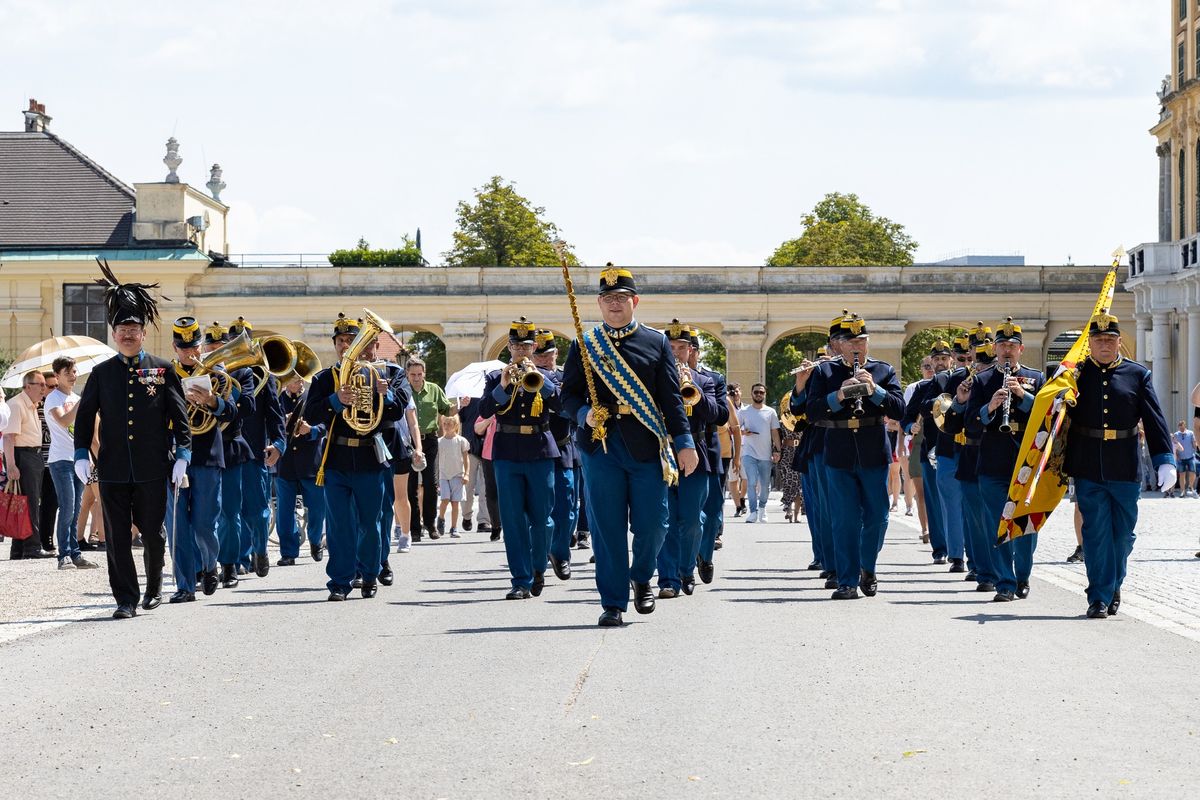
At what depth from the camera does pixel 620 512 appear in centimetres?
1212

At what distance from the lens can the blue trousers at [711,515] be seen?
1566 centimetres

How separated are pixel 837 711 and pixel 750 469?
66.2ft

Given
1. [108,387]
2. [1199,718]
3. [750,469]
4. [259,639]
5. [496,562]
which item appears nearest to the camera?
[1199,718]

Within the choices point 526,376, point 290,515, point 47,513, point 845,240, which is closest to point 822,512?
point 526,376

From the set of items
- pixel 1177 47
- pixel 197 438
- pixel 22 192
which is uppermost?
pixel 1177 47

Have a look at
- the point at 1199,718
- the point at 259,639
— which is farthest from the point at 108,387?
the point at 1199,718

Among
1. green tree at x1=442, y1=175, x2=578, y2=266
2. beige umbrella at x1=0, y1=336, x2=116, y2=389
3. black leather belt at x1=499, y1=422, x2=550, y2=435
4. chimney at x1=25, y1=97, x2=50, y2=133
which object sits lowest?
black leather belt at x1=499, y1=422, x2=550, y2=435

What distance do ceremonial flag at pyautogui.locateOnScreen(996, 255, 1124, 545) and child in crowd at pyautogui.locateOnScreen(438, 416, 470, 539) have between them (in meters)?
12.0

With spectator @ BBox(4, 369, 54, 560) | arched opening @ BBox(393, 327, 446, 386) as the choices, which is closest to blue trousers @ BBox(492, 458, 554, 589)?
spectator @ BBox(4, 369, 54, 560)

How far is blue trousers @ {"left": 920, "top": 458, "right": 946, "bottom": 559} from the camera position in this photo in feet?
59.6

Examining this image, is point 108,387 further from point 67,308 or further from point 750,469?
point 67,308

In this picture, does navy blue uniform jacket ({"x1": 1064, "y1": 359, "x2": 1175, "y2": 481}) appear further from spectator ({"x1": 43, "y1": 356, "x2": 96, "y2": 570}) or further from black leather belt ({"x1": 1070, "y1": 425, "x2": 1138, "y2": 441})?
spectator ({"x1": 43, "y1": 356, "x2": 96, "y2": 570})

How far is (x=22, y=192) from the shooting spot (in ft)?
213

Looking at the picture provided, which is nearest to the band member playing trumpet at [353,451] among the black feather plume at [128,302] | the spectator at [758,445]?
the black feather plume at [128,302]
